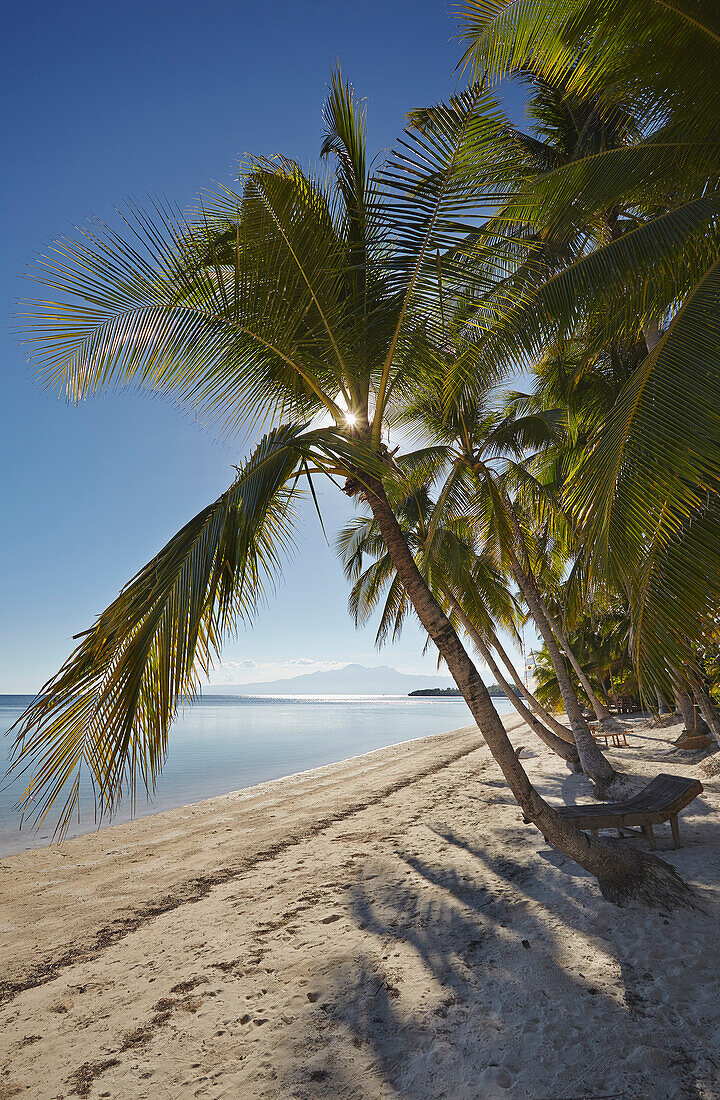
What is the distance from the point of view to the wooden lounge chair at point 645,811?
508 cm

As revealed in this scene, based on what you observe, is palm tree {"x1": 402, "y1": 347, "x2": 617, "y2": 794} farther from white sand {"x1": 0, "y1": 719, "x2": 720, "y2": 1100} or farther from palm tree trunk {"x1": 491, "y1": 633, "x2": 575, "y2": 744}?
white sand {"x1": 0, "y1": 719, "x2": 720, "y2": 1100}

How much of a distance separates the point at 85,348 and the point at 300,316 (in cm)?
174

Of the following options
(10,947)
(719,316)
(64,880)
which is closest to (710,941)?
(719,316)

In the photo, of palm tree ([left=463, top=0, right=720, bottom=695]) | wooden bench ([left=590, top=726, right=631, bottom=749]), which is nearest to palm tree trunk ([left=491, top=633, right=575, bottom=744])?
wooden bench ([left=590, top=726, right=631, bottom=749])

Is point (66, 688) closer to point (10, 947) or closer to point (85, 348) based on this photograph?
point (85, 348)

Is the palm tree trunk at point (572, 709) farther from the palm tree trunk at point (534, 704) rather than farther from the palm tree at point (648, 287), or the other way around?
the palm tree at point (648, 287)

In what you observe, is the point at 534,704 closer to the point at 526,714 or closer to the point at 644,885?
the point at 526,714

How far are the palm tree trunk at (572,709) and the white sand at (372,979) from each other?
1.62 meters

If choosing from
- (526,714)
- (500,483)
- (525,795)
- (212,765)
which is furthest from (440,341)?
(212,765)

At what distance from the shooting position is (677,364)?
3.04 m

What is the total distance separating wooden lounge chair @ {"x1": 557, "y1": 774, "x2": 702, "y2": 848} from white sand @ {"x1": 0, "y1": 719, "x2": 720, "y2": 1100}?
0.41 meters

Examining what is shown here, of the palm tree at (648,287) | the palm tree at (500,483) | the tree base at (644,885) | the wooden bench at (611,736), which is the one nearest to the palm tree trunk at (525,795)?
the tree base at (644,885)

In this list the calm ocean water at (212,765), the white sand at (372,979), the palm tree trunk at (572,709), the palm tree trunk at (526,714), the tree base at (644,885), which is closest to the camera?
the white sand at (372,979)

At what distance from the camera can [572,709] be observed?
9.41 m
